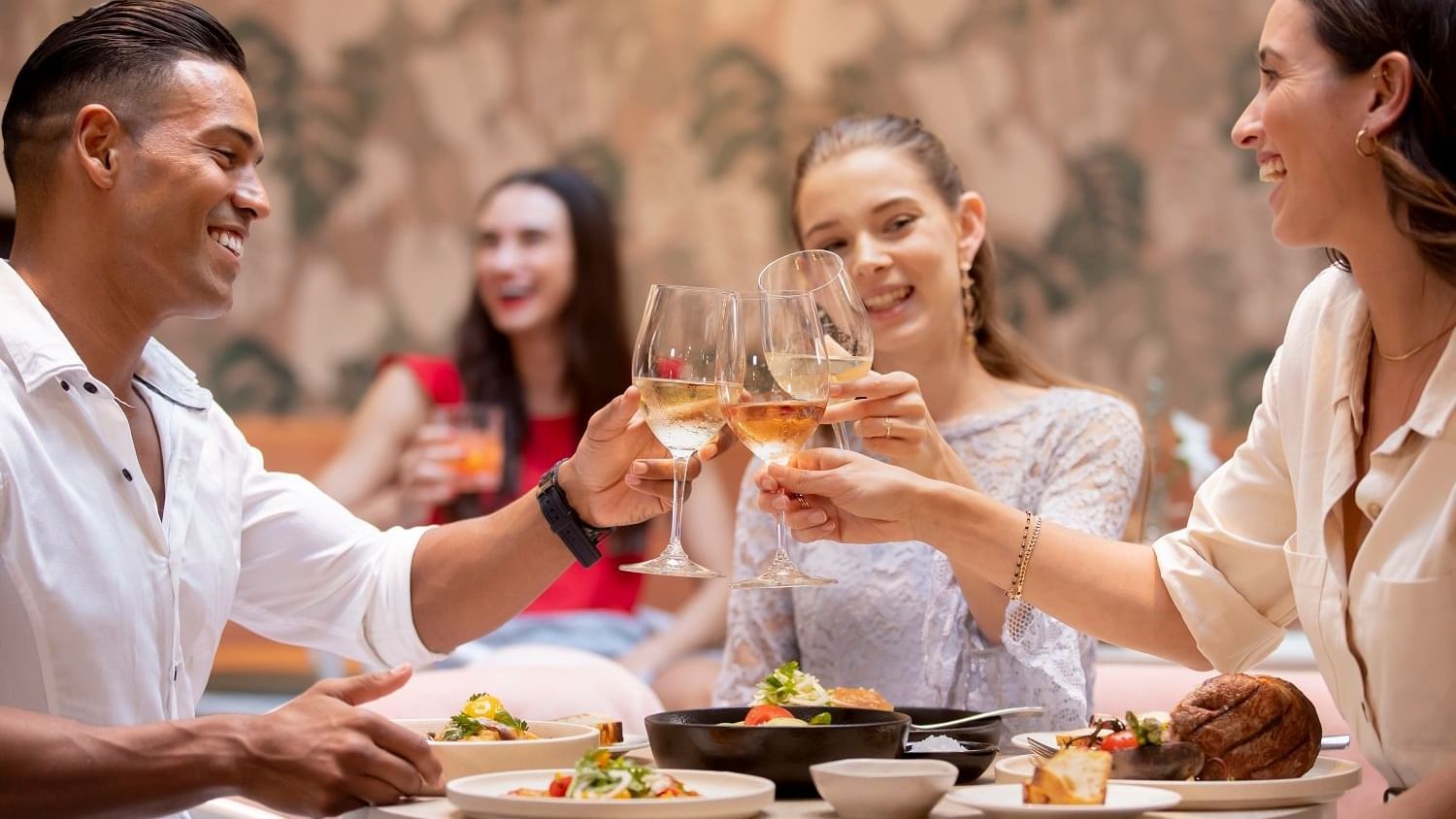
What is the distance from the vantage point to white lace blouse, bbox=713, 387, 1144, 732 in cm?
245

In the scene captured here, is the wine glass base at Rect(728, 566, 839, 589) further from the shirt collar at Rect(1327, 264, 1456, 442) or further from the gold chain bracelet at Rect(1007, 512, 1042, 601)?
the shirt collar at Rect(1327, 264, 1456, 442)

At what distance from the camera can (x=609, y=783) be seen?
4.32ft

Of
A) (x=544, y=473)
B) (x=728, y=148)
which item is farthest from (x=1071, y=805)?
(x=728, y=148)

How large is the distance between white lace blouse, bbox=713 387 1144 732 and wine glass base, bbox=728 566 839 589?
2.18 feet

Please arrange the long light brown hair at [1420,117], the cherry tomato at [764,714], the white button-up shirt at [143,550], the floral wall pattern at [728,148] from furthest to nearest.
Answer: the floral wall pattern at [728,148] → the white button-up shirt at [143,550] → the long light brown hair at [1420,117] → the cherry tomato at [764,714]

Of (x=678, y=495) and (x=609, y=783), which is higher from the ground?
(x=678, y=495)

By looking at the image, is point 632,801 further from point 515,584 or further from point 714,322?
point 515,584

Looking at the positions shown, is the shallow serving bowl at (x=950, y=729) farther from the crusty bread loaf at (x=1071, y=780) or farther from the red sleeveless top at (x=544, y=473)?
the red sleeveless top at (x=544, y=473)

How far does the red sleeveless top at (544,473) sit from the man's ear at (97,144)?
2.23m

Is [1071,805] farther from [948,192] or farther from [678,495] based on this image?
[948,192]

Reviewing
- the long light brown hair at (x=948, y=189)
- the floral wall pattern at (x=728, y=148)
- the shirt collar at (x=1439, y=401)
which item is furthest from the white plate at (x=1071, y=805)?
the floral wall pattern at (x=728, y=148)

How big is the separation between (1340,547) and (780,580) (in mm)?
653

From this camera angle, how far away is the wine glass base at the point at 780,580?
69.8 inches

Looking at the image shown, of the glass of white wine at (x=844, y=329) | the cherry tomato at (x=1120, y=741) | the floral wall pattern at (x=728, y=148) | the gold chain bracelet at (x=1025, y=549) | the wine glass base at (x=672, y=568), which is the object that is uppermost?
the floral wall pattern at (x=728, y=148)
